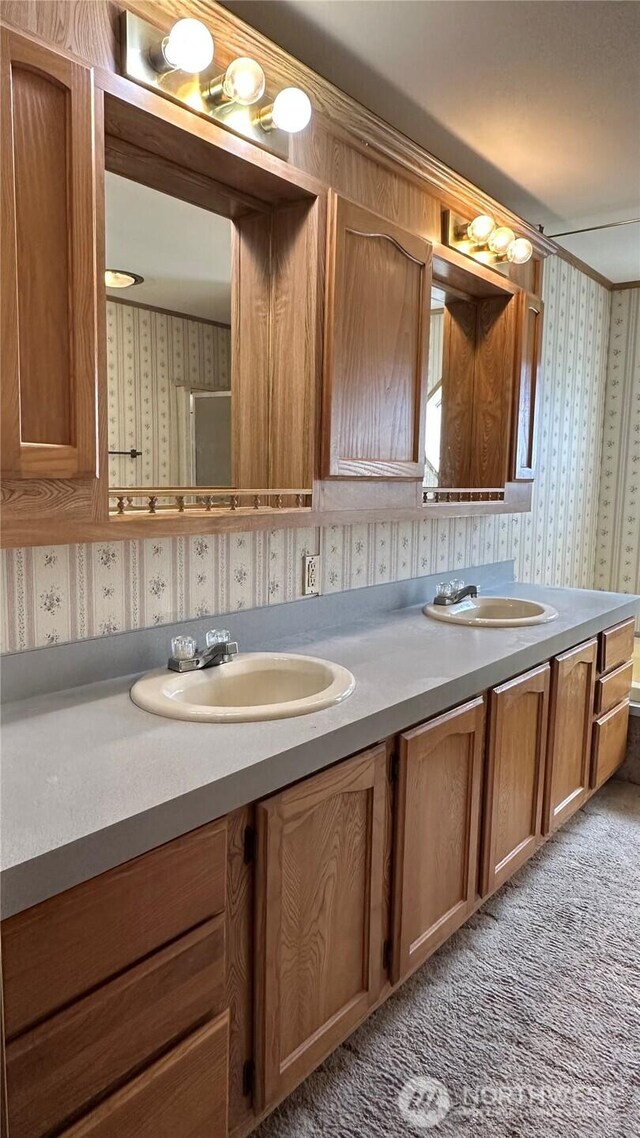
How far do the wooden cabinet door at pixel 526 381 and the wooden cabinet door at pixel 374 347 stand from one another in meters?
0.64

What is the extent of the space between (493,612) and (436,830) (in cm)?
111

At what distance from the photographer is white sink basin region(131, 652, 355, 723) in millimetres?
1337

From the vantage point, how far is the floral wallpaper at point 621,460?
394 centimetres

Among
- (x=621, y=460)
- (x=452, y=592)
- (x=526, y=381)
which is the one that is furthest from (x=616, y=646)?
(x=621, y=460)

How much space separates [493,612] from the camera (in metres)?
2.66

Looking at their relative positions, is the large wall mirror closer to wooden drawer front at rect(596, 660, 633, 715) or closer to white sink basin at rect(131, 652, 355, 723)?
white sink basin at rect(131, 652, 355, 723)

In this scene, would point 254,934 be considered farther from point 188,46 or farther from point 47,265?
point 188,46

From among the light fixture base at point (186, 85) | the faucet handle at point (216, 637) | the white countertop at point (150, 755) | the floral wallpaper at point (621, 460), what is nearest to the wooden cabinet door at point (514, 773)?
the white countertop at point (150, 755)

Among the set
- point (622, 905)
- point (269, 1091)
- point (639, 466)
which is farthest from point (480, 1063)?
point (639, 466)

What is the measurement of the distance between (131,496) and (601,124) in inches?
68.9

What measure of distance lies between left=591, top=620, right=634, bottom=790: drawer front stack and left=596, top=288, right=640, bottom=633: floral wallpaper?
1.13 metres

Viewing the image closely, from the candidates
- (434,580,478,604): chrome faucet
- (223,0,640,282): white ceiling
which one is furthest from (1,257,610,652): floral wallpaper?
(223,0,640,282): white ceiling

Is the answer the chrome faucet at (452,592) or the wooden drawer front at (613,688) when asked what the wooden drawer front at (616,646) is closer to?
the wooden drawer front at (613,688)

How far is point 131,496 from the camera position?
1.44m
